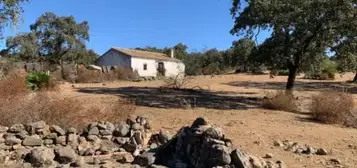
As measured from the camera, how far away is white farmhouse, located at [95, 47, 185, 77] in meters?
46.5

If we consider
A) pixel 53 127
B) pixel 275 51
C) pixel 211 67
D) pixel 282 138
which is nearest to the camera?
pixel 53 127

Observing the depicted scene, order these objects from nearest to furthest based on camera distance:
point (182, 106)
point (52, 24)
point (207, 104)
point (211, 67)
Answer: point (182, 106) → point (207, 104) → point (52, 24) → point (211, 67)

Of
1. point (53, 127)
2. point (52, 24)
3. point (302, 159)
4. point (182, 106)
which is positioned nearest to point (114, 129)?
point (53, 127)

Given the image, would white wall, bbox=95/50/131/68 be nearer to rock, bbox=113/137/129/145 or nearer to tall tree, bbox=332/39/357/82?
tall tree, bbox=332/39/357/82

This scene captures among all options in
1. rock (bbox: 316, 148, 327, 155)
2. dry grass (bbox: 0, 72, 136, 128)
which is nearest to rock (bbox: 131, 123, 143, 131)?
dry grass (bbox: 0, 72, 136, 128)

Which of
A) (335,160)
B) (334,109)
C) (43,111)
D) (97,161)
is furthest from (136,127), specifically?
(334,109)

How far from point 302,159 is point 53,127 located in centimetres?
519

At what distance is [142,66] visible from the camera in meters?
47.8

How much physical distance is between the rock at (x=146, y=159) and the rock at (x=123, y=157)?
0.22 meters

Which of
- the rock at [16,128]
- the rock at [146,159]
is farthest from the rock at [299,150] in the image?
the rock at [16,128]

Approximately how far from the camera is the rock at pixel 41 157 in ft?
25.3

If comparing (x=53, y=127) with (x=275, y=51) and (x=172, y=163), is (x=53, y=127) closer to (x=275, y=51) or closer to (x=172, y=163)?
(x=172, y=163)

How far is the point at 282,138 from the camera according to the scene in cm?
1064

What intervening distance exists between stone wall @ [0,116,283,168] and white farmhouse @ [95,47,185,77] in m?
35.1
